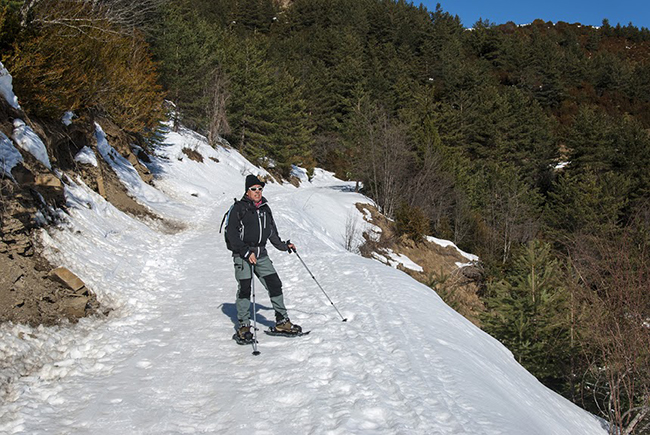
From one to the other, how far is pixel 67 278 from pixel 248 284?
8.46 feet

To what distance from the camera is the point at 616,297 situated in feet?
28.2

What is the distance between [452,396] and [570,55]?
83.8 meters

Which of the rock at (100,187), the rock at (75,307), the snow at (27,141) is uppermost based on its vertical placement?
the snow at (27,141)

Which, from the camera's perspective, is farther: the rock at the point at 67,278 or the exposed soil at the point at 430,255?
the exposed soil at the point at 430,255

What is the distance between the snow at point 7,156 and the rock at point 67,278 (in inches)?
60.8

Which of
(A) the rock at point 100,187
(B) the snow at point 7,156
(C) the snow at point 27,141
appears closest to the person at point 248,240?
(B) the snow at point 7,156

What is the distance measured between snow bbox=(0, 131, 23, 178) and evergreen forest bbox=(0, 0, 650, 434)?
2874 millimetres

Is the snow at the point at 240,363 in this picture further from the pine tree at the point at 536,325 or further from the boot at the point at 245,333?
the pine tree at the point at 536,325

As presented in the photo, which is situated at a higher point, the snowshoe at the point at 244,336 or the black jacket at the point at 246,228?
the black jacket at the point at 246,228

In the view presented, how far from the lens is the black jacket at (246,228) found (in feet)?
16.7

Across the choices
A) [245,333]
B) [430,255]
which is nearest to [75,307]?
[245,333]

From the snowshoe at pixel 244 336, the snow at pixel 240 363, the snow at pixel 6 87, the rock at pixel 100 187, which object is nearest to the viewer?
the snow at pixel 240 363

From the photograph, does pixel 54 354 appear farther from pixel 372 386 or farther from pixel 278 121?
pixel 278 121

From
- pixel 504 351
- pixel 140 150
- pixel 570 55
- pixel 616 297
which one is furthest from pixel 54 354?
pixel 570 55
